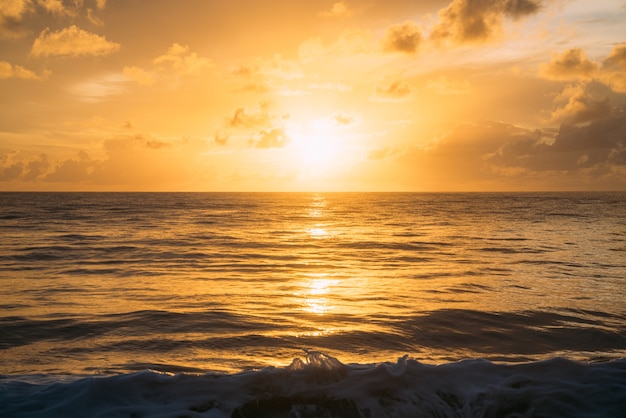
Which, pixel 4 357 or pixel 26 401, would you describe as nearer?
pixel 26 401

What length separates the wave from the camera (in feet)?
20.2

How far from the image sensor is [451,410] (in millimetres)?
6203

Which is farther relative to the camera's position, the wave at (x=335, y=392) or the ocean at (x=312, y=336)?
the ocean at (x=312, y=336)

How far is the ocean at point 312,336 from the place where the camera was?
20.9 ft

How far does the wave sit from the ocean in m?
0.02

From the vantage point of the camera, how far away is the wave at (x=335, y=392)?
20.2 ft

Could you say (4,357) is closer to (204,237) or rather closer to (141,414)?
(141,414)

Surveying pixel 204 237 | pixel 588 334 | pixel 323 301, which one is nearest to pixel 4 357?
pixel 323 301

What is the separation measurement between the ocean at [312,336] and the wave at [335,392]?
0.07 feet

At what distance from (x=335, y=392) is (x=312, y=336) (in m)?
3.60

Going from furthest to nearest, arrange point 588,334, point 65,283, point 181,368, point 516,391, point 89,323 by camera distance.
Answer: point 65,283 → point 89,323 → point 588,334 → point 181,368 → point 516,391

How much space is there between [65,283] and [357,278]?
11.0 m

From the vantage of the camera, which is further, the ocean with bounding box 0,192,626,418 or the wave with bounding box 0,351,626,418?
the ocean with bounding box 0,192,626,418

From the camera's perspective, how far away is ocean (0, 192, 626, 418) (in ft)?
20.9
